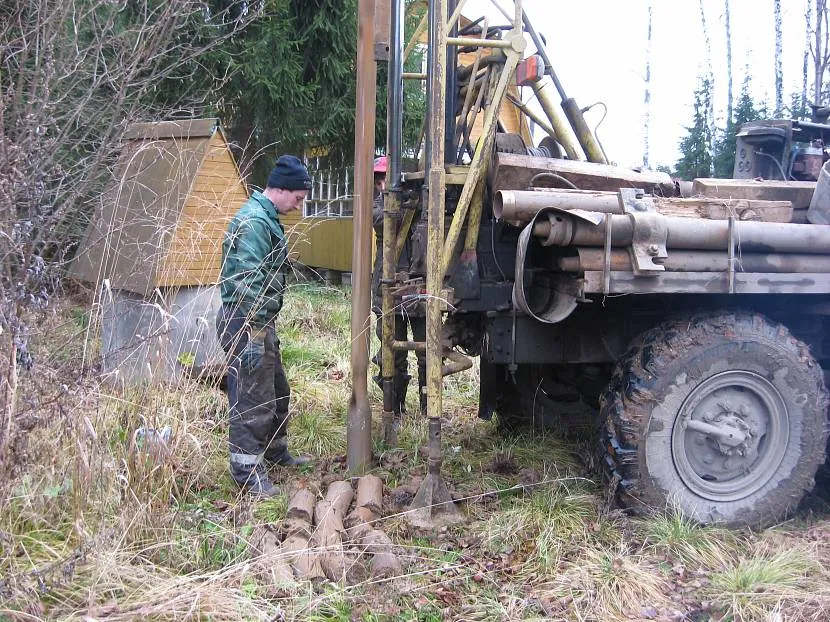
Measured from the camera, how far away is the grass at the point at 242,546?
2760mm

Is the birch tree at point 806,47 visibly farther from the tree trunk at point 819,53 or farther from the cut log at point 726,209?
the cut log at point 726,209

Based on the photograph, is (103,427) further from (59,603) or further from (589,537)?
(589,537)

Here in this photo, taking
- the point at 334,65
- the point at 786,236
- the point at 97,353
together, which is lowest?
the point at 97,353

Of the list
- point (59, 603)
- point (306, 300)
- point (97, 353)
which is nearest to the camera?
point (59, 603)

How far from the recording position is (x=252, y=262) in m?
4.07

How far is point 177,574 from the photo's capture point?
9.73 feet

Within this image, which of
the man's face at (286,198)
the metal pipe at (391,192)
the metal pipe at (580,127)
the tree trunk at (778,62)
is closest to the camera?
the man's face at (286,198)

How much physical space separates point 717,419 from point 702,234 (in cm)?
100

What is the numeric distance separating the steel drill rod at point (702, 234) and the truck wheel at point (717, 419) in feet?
1.34

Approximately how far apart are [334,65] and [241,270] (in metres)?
6.76

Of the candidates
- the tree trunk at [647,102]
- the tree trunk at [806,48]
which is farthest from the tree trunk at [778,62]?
the tree trunk at [647,102]

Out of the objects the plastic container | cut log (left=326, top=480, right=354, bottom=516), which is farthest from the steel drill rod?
cut log (left=326, top=480, right=354, bottom=516)

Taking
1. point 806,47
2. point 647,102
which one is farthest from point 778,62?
point 647,102

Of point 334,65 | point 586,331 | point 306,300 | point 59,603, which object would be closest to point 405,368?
point 586,331
